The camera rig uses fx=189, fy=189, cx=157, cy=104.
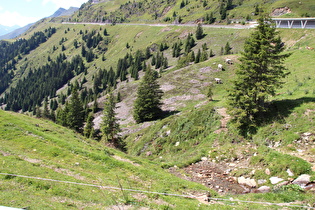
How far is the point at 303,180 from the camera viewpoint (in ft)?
38.4

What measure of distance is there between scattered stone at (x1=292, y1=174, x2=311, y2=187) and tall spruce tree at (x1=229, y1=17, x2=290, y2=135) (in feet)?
27.8

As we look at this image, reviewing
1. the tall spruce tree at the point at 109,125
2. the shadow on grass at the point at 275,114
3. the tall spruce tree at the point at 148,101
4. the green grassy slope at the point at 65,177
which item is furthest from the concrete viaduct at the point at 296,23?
the green grassy slope at the point at 65,177

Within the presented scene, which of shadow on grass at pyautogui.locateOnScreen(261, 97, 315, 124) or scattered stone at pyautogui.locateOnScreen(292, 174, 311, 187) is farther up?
shadow on grass at pyautogui.locateOnScreen(261, 97, 315, 124)

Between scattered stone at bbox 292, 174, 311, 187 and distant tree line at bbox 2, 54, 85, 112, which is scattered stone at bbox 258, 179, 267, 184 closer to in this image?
scattered stone at bbox 292, 174, 311, 187

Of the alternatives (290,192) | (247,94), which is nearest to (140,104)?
(247,94)

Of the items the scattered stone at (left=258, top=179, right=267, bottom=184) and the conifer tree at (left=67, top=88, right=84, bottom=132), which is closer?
the scattered stone at (left=258, top=179, right=267, bottom=184)

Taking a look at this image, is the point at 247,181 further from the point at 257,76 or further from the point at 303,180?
the point at 257,76

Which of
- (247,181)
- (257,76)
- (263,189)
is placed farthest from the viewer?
(257,76)

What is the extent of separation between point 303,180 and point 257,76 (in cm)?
1167

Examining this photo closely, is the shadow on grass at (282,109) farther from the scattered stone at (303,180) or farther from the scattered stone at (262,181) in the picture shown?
the scattered stone at (303,180)

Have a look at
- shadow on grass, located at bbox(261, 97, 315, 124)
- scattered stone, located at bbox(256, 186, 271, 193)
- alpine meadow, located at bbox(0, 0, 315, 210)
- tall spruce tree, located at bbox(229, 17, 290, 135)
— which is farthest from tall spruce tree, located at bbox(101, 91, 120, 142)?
scattered stone, located at bbox(256, 186, 271, 193)

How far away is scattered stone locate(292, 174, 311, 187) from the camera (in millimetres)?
11555

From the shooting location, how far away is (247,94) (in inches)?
832

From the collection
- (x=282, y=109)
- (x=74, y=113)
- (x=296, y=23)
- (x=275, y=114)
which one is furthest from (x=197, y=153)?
(x=296, y=23)
